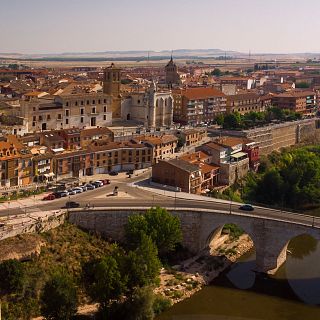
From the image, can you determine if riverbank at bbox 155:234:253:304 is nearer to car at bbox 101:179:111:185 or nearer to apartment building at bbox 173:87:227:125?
car at bbox 101:179:111:185

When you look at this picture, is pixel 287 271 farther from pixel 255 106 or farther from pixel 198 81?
pixel 198 81

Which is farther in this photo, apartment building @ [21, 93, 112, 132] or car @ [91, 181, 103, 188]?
apartment building @ [21, 93, 112, 132]

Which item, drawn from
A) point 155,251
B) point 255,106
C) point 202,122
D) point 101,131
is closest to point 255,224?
point 155,251

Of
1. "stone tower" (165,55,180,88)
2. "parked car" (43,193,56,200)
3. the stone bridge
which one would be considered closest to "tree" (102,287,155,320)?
the stone bridge

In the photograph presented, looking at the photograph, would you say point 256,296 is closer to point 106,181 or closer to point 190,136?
point 106,181

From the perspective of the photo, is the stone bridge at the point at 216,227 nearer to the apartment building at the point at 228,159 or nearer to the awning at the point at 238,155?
the apartment building at the point at 228,159

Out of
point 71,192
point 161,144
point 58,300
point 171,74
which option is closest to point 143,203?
point 71,192

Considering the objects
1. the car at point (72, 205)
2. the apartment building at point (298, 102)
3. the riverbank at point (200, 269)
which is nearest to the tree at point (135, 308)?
the riverbank at point (200, 269)
